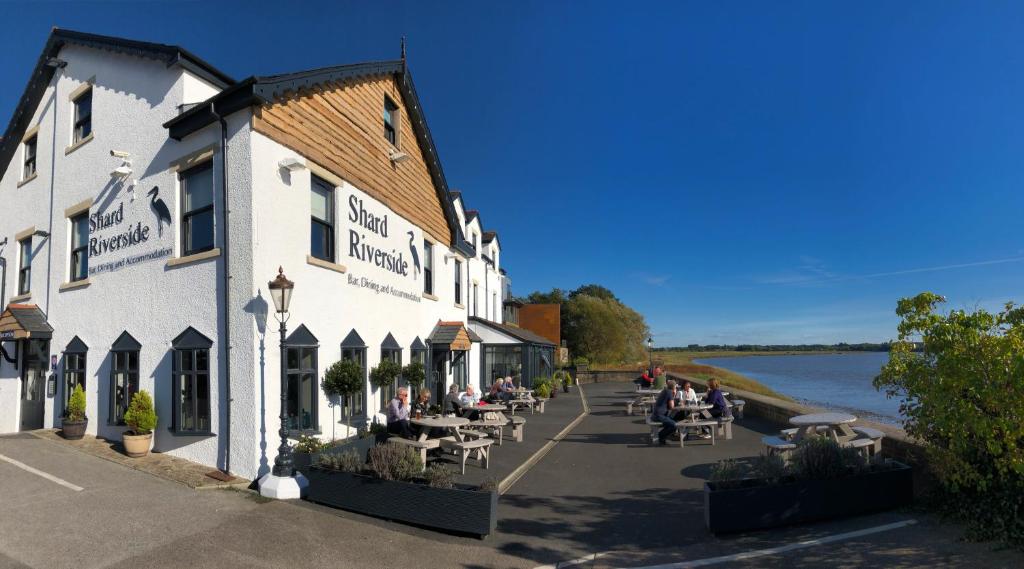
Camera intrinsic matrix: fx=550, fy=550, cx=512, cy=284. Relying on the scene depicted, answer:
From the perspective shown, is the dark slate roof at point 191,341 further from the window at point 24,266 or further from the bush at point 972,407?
the bush at point 972,407

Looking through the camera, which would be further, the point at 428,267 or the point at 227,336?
the point at 428,267

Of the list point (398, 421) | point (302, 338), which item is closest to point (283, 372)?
point (302, 338)

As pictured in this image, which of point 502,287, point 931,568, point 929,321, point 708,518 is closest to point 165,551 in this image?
point 708,518

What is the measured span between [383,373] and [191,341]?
3.80m

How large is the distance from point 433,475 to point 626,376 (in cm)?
3501

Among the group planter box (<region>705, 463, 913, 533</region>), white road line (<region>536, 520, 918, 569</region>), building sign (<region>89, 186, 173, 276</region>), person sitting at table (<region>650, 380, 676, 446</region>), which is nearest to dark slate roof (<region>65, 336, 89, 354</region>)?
building sign (<region>89, 186, 173, 276</region>)

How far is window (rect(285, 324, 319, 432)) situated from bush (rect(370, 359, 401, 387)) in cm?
199

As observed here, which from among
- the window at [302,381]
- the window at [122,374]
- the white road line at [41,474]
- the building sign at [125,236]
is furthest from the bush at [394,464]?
the window at [122,374]

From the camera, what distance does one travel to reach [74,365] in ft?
38.6

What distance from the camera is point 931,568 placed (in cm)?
487

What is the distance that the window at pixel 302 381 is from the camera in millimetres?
9073

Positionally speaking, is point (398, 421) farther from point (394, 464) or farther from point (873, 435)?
point (873, 435)

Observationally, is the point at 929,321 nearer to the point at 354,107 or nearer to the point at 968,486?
the point at 968,486

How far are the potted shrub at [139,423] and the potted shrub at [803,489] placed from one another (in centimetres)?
877
